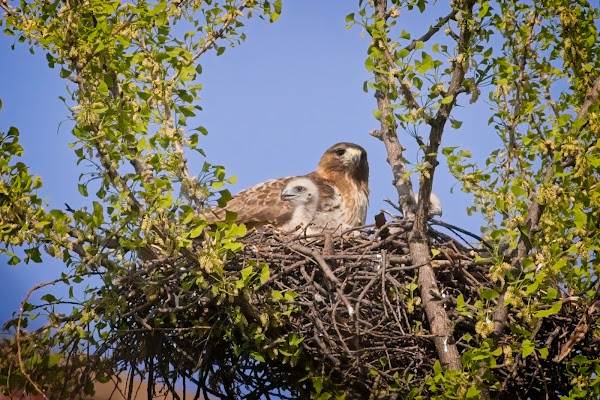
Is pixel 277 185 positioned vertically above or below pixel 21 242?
above

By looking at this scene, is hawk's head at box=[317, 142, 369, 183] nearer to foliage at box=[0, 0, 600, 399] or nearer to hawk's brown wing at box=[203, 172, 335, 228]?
hawk's brown wing at box=[203, 172, 335, 228]

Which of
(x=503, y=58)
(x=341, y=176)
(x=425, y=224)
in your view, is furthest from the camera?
(x=341, y=176)

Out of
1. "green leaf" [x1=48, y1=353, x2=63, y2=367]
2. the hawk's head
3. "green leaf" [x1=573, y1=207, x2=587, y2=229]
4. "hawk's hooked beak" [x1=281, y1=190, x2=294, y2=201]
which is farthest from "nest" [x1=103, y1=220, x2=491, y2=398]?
the hawk's head

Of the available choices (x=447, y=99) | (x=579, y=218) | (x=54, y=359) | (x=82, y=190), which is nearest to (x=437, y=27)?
(x=447, y=99)

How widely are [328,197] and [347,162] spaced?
0.80 m

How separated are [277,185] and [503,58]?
2371 millimetres

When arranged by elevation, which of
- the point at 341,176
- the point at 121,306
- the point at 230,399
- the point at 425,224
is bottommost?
the point at 230,399

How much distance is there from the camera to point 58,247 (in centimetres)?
337

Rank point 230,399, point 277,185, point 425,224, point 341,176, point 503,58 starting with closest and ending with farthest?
point 503,58, point 425,224, point 230,399, point 277,185, point 341,176

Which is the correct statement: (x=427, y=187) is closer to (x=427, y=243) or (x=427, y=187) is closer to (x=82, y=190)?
(x=427, y=243)

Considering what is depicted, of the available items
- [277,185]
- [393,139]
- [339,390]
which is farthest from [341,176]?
[339,390]

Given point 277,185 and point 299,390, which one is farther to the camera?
point 277,185

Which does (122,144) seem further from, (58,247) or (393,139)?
(393,139)

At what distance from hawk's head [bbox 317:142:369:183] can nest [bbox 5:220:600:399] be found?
2014 mm
